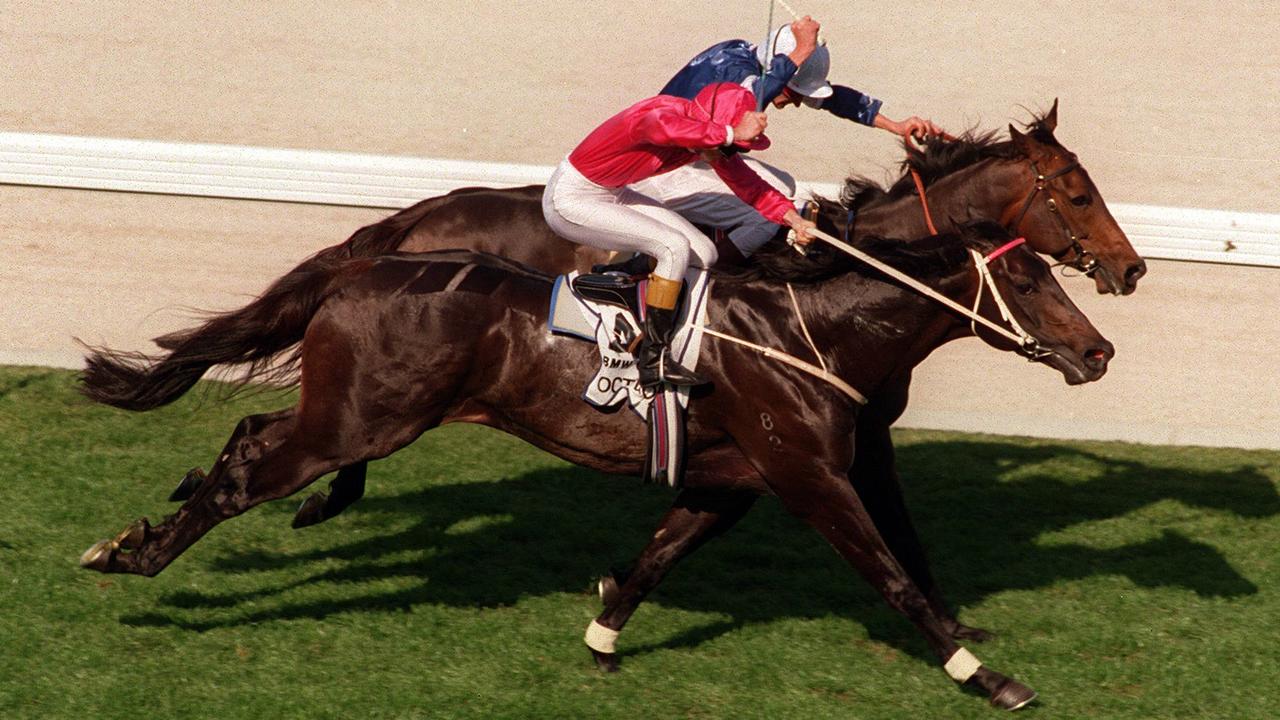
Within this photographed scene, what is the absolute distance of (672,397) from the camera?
5.10m

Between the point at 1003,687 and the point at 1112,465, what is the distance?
11.6 feet

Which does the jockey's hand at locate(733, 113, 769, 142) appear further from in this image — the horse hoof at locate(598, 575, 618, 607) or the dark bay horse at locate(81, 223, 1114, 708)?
the horse hoof at locate(598, 575, 618, 607)

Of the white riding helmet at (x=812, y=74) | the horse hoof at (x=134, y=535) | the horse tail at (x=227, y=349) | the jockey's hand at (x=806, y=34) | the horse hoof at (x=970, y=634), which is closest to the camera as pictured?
the horse hoof at (x=134, y=535)

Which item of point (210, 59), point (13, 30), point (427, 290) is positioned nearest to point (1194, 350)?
point (427, 290)

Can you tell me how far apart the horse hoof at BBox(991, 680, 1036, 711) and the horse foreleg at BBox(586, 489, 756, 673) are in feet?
3.53

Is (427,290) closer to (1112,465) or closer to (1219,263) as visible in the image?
(1112,465)

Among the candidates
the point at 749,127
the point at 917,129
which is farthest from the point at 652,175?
the point at 917,129

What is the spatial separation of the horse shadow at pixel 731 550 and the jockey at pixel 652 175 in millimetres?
1292

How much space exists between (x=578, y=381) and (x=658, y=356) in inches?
11.5

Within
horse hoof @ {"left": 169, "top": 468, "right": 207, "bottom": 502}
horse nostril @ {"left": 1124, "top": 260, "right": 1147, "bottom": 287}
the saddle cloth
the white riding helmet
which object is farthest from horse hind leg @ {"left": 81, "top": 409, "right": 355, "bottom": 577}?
horse nostril @ {"left": 1124, "top": 260, "right": 1147, "bottom": 287}

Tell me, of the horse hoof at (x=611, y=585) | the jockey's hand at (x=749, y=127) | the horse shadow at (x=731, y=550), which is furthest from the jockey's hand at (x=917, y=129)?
the horse hoof at (x=611, y=585)

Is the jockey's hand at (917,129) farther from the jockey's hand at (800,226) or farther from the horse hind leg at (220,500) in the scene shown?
the horse hind leg at (220,500)

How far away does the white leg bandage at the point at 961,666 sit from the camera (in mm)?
4844

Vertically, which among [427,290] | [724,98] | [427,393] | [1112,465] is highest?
[724,98]
